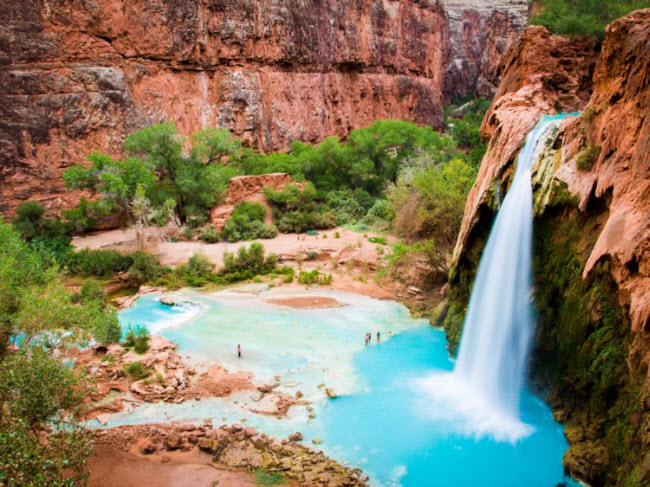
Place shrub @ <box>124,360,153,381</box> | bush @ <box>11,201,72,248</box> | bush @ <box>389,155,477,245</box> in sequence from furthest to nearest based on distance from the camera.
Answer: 1. bush @ <box>11,201,72,248</box>
2. bush @ <box>389,155,477,245</box>
3. shrub @ <box>124,360,153,381</box>

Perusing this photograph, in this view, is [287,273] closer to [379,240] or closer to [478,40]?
[379,240]

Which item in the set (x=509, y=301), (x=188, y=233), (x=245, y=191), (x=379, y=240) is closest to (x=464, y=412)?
(x=509, y=301)

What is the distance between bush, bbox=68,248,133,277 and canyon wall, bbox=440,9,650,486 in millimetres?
20542

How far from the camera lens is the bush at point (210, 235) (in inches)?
1268

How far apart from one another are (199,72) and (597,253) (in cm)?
3885

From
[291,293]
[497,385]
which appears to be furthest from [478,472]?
[291,293]

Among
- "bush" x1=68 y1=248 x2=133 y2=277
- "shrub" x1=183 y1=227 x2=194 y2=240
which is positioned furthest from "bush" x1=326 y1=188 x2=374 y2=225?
"bush" x1=68 y1=248 x2=133 y2=277

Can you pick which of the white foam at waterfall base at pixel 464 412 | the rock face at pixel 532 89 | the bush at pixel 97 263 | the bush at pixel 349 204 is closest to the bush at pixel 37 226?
the bush at pixel 97 263

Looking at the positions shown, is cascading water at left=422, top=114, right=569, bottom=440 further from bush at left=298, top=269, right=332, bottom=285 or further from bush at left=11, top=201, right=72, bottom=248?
bush at left=11, top=201, right=72, bottom=248

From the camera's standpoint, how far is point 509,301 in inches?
622

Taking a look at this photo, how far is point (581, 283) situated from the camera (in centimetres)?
1309

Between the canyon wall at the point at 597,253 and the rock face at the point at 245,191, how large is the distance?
68.4ft

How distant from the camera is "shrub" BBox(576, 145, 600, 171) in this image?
13070 mm

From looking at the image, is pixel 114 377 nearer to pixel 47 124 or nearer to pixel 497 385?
pixel 497 385
